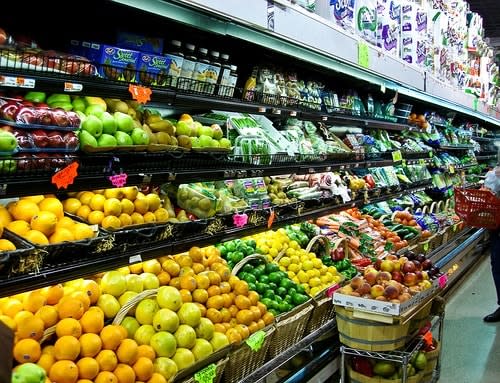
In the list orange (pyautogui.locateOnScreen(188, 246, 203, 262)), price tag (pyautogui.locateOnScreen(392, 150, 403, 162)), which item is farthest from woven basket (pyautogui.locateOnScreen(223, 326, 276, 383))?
price tag (pyautogui.locateOnScreen(392, 150, 403, 162))

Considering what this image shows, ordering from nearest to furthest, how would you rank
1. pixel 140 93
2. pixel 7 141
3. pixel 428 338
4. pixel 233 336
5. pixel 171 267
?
pixel 7 141
pixel 140 93
pixel 233 336
pixel 171 267
pixel 428 338

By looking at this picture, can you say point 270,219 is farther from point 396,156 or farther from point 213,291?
point 396,156

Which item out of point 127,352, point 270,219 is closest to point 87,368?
point 127,352

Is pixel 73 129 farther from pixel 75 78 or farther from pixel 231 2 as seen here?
pixel 231 2

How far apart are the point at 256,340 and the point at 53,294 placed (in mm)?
936

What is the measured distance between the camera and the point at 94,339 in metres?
1.84

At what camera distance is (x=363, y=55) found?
373cm

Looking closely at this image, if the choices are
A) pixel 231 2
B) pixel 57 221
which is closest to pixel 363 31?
pixel 231 2

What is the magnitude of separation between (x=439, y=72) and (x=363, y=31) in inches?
97.2

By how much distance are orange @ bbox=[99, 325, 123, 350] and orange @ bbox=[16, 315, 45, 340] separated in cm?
22

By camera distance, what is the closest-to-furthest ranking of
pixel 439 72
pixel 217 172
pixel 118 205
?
pixel 118 205
pixel 217 172
pixel 439 72

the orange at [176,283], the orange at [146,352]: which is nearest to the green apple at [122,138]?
the orange at [176,283]

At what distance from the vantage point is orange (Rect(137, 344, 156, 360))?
196 cm

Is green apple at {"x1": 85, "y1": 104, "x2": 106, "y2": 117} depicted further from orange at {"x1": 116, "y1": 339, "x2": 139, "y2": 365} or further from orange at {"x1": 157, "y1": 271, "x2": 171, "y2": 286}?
orange at {"x1": 116, "y1": 339, "x2": 139, "y2": 365}
